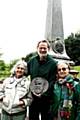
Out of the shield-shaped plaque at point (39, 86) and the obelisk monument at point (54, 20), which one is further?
the obelisk monument at point (54, 20)

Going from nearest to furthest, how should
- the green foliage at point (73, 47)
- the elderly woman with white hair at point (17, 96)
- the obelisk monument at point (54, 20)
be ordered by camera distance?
the elderly woman with white hair at point (17, 96)
the obelisk monument at point (54, 20)
the green foliage at point (73, 47)

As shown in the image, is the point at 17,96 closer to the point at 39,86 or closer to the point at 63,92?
the point at 39,86

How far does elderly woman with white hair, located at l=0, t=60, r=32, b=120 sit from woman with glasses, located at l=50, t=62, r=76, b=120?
0.39 m

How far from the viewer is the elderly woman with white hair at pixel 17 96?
5.70 metres

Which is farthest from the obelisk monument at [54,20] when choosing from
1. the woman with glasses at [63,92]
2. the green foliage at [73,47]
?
the woman with glasses at [63,92]

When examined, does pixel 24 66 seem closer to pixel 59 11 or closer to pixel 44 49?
pixel 44 49

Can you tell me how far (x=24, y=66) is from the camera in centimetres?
579

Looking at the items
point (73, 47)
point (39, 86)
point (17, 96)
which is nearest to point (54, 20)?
point (73, 47)

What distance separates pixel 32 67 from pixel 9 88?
0.45 m

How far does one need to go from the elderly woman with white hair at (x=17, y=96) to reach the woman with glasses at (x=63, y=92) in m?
0.39

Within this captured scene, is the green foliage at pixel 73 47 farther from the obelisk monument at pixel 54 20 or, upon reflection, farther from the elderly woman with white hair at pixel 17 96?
the elderly woman with white hair at pixel 17 96

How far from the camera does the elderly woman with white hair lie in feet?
18.7

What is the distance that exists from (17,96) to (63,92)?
2.09 ft

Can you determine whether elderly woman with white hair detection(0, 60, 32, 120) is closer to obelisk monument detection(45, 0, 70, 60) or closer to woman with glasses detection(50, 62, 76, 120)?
woman with glasses detection(50, 62, 76, 120)
